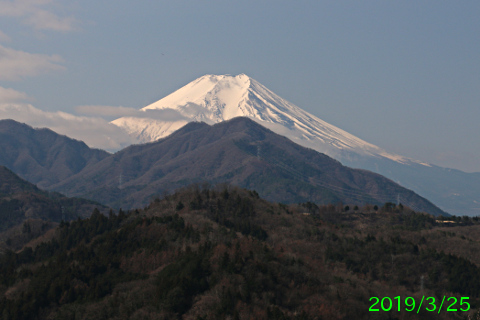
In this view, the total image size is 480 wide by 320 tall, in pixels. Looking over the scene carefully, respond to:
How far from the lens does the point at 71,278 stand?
76.8 metres

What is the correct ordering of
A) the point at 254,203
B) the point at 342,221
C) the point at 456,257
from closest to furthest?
the point at 456,257
the point at 254,203
the point at 342,221

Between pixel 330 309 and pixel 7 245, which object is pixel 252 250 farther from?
pixel 7 245

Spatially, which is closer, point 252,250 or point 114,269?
point 252,250

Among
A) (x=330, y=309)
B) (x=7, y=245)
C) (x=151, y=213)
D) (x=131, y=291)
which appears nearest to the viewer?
(x=330, y=309)

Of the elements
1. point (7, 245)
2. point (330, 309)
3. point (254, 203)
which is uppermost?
point (254, 203)

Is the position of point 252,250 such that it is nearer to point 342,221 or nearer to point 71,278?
point 71,278

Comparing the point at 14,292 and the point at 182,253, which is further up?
the point at 182,253

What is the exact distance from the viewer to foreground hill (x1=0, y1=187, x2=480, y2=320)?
64.5 meters

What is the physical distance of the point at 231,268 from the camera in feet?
224

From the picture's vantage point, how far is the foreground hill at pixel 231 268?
64.5 m

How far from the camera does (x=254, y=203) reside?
127625mm

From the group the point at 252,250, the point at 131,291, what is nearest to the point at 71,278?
the point at 131,291

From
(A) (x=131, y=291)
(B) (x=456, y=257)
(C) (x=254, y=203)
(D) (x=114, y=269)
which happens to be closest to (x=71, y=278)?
(D) (x=114, y=269)

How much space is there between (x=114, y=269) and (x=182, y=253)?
395 inches
